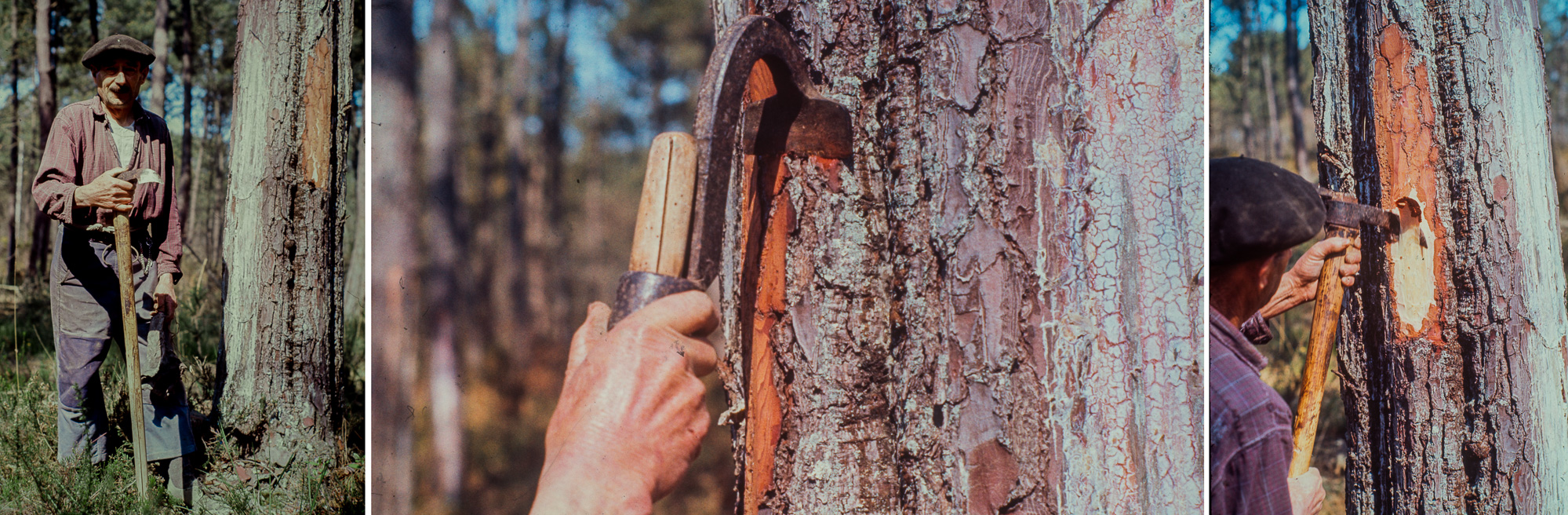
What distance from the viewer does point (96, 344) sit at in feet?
6.84

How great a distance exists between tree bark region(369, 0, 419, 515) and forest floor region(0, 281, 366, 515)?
0.68m

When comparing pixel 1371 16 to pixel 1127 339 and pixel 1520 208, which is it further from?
pixel 1127 339

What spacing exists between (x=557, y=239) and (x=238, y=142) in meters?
1.25

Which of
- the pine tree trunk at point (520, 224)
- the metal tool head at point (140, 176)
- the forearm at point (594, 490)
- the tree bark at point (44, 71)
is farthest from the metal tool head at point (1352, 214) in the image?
the tree bark at point (44, 71)

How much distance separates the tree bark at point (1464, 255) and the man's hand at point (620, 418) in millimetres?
1506

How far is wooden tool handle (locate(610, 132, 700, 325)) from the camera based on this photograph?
99 cm

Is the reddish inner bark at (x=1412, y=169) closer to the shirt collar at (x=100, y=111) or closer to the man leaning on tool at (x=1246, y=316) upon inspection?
the man leaning on tool at (x=1246, y=316)

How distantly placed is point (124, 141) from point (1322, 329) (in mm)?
2754

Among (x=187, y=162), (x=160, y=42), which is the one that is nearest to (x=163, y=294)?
(x=160, y=42)

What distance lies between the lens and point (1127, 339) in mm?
1265

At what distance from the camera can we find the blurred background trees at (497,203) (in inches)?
60.2

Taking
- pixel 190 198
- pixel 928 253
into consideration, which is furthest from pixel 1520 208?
pixel 190 198

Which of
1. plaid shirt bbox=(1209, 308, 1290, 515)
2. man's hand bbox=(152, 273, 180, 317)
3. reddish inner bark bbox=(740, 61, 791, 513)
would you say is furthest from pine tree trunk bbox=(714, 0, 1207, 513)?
man's hand bbox=(152, 273, 180, 317)

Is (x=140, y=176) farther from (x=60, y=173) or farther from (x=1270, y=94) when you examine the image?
(x=1270, y=94)
